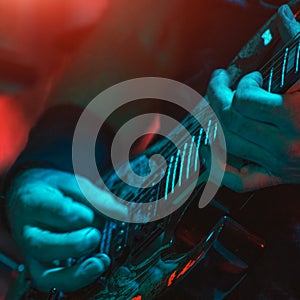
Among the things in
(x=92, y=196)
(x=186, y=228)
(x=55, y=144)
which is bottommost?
(x=186, y=228)

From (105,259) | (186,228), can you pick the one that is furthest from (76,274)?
(186,228)

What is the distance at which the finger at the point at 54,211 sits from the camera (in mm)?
717

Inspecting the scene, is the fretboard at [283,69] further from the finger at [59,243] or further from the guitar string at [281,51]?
the finger at [59,243]

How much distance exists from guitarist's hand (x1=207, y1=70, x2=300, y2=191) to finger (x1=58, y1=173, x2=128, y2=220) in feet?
0.82

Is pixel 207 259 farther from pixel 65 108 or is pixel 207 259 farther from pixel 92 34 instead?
pixel 92 34

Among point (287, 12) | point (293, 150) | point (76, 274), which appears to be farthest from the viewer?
point (76, 274)

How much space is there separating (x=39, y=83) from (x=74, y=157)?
0.25 m

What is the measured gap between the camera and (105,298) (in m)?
0.64

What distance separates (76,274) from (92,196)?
0.45 ft

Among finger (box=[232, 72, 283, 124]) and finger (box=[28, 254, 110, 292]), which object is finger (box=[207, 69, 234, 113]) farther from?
finger (box=[28, 254, 110, 292])

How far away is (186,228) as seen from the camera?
0.58 m

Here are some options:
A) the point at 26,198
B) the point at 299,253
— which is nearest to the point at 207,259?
the point at 299,253

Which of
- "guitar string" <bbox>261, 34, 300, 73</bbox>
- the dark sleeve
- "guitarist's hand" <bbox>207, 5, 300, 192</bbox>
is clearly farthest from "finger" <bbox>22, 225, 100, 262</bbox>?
"guitar string" <bbox>261, 34, 300, 73</bbox>

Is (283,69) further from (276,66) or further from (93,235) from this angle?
(93,235)
